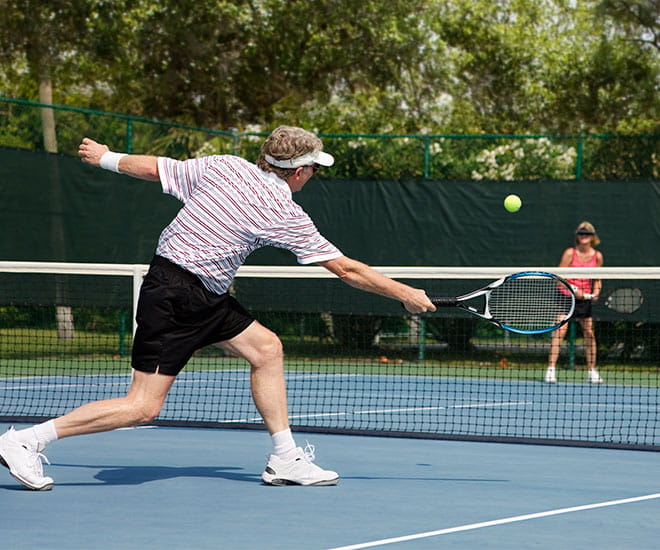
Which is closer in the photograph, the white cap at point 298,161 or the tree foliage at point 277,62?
the white cap at point 298,161

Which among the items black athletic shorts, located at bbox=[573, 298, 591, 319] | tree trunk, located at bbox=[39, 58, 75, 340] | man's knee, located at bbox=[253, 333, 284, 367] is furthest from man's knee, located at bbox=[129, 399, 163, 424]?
black athletic shorts, located at bbox=[573, 298, 591, 319]

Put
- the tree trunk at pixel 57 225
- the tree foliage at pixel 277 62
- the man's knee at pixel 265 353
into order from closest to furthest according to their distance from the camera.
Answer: the man's knee at pixel 265 353 → the tree trunk at pixel 57 225 → the tree foliage at pixel 277 62

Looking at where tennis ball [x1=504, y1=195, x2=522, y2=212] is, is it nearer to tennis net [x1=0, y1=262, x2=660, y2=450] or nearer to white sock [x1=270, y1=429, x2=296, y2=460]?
tennis net [x1=0, y1=262, x2=660, y2=450]

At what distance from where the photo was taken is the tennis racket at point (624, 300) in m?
11.5

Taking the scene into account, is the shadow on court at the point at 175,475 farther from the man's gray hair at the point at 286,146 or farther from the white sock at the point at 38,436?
the man's gray hair at the point at 286,146

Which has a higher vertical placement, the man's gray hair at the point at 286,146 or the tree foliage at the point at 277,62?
the tree foliage at the point at 277,62

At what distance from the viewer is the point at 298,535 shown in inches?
162

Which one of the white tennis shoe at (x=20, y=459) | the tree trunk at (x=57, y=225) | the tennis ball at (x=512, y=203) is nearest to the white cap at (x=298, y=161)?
the white tennis shoe at (x=20, y=459)

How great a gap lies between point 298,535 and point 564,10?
1440 inches

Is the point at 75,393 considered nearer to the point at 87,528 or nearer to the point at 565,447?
the point at 565,447

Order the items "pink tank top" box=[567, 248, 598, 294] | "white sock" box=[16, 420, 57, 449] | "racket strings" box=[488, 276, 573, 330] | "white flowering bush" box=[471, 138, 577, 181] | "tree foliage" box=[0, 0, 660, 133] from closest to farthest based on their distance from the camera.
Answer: "white sock" box=[16, 420, 57, 449] → "racket strings" box=[488, 276, 573, 330] → "pink tank top" box=[567, 248, 598, 294] → "white flowering bush" box=[471, 138, 577, 181] → "tree foliage" box=[0, 0, 660, 133]

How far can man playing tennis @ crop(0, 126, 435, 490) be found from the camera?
15.7 feet

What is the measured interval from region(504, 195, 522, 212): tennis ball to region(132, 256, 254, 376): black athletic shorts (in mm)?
7639

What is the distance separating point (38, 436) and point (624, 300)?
7803mm
